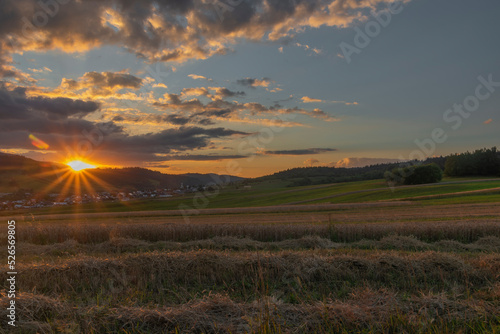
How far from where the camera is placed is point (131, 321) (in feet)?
16.1

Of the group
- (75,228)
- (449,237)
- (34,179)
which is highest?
(34,179)

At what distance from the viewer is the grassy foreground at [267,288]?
469cm

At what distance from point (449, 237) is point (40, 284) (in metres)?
18.4

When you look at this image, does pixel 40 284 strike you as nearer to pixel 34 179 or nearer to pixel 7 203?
pixel 7 203

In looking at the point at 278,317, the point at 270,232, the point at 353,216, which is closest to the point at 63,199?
the point at 353,216

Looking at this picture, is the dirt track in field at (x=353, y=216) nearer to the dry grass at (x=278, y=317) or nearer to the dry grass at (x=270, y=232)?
the dry grass at (x=270, y=232)

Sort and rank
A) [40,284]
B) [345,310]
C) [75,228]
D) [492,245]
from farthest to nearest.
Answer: [75,228] → [492,245] → [40,284] → [345,310]

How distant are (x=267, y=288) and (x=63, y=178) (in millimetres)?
111071

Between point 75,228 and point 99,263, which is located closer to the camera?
point 99,263

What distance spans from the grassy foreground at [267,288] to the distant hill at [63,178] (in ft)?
234

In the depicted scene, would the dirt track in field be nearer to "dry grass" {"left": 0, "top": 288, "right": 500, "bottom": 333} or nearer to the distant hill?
"dry grass" {"left": 0, "top": 288, "right": 500, "bottom": 333}

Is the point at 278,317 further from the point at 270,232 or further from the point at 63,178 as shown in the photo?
the point at 63,178

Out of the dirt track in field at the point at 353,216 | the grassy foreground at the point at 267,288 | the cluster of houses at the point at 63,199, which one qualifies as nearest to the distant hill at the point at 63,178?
the cluster of houses at the point at 63,199

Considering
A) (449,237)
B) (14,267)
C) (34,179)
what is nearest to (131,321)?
(14,267)
